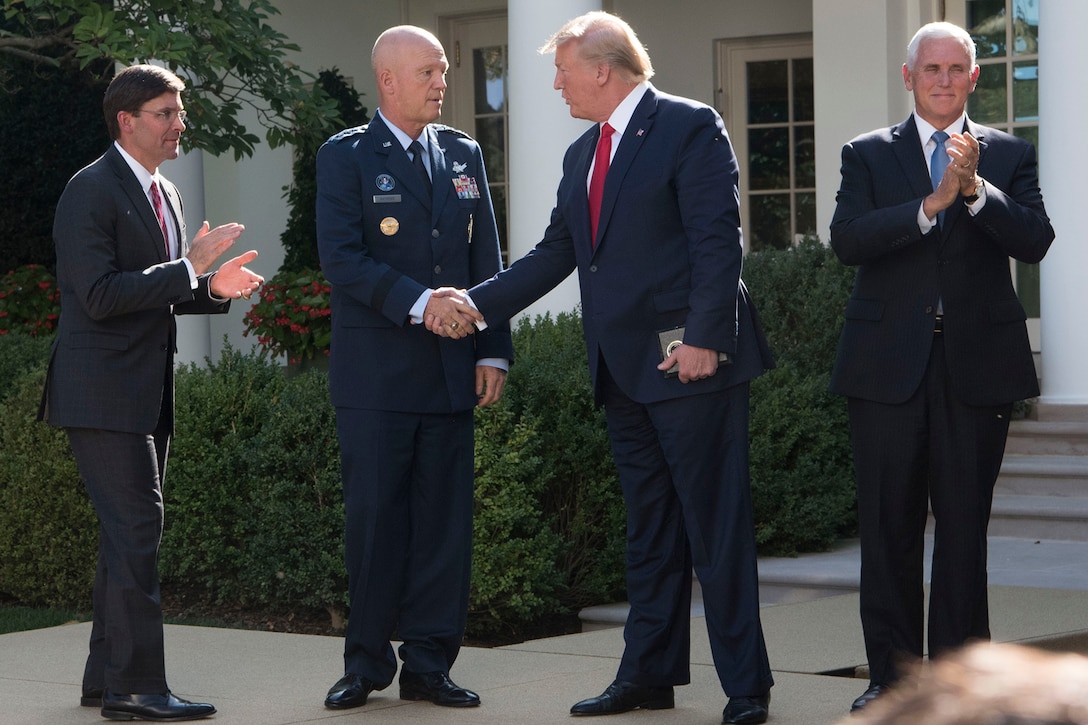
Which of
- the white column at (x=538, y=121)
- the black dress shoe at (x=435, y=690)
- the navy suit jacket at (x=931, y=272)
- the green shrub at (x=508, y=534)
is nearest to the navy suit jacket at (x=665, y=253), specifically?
the navy suit jacket at (x=931, y=272)

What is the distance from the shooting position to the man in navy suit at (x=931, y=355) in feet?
12.4

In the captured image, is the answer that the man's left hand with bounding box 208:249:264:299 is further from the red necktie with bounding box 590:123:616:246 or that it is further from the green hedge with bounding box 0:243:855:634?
the green hedge with bounding box 0:243:855:634

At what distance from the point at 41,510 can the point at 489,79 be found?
619 cm

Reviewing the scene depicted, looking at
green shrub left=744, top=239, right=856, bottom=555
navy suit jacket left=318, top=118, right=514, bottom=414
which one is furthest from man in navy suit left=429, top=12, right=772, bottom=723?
green shrub left=744, top=239, right=856, bottom=555

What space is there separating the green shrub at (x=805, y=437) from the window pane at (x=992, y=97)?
2344mm

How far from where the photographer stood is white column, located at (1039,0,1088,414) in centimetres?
756

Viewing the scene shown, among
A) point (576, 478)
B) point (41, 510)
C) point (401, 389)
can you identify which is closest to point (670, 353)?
point (401, 389)

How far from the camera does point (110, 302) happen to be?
3.88m

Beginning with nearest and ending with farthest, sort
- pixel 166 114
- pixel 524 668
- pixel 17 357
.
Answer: pixel 166 114 < pixel 524 668 < pixel 17 357

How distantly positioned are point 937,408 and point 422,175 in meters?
1.64

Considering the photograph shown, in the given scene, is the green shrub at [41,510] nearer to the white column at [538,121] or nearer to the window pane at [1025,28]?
the white column at [538,121]

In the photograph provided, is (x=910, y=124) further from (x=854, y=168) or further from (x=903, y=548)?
(x=903, y=548)

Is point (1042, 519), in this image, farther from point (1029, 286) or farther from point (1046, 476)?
point (1029, 286)

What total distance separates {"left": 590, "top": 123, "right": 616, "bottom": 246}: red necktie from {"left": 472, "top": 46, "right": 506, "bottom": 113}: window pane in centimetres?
804
